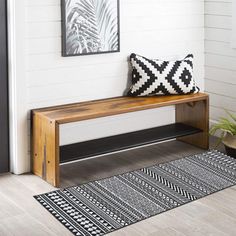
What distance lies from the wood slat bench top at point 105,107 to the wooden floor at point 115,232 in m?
0.45

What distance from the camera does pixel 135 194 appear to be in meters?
3.56

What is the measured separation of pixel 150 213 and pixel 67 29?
1454 mm

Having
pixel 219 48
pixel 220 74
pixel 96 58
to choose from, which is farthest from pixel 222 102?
pixel 96 58

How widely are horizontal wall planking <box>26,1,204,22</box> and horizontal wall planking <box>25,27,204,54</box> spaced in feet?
0.46

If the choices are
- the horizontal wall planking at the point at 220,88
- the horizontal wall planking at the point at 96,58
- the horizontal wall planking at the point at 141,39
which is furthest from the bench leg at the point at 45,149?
the horizontal wall planking at the point at 220,88

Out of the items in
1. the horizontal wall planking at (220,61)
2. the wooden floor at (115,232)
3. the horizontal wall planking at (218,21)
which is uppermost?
the horizontal wall planking at (218,21)

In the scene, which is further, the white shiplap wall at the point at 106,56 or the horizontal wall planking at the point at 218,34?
the horizontal wall planking at the point at 218,34

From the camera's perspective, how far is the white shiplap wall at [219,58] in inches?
180

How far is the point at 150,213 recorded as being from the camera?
10.8 ft

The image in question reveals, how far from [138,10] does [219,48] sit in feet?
2.74

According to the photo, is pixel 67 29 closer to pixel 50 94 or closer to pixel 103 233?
pixel 50 94

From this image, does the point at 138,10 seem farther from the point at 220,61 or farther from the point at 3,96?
the point at 3,96

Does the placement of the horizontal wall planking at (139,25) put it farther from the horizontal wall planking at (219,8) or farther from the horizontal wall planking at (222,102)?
the horizontal wall planking at (222,102)

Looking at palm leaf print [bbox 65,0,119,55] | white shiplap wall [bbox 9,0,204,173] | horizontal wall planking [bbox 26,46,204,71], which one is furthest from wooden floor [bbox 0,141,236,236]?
palm leaf print [bbox 65,0,119,55]
